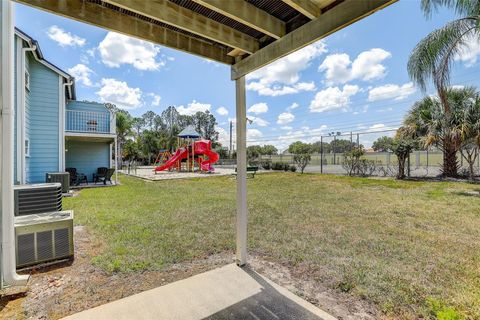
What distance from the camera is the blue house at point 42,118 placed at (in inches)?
254

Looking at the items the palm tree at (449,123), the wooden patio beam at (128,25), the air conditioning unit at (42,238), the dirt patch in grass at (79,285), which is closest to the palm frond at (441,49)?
the palm tree at (449,123)

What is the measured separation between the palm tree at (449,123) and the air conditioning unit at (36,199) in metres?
13.3

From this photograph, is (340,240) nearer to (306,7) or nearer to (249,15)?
(306,7)

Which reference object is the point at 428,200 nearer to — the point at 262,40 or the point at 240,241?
the point at 240,241

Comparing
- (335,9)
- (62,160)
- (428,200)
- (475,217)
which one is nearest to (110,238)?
(335,9)

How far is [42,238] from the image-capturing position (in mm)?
2959

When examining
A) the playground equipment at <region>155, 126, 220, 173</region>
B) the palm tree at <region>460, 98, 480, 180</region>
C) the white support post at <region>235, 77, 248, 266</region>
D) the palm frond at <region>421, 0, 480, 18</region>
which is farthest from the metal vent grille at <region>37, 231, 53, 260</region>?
the playground equipment at <region>155, 126, 220, 173</region>

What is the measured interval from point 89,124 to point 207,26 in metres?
10.8

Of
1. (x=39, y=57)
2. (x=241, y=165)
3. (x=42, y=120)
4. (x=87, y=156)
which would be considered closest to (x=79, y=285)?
(x=241, y=165)

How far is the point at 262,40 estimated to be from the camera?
107 inches

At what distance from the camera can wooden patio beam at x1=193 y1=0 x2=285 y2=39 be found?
1.93 metres

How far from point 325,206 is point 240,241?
425 cm

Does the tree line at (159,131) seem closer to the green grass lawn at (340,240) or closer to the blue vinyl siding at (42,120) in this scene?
the blue vinyl siding at (42,120)

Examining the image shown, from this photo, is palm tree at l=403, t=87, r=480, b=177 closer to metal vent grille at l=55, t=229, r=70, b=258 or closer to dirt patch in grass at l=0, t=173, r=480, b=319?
dirt patch in grass at l=0, t=173, r=480, b=319
